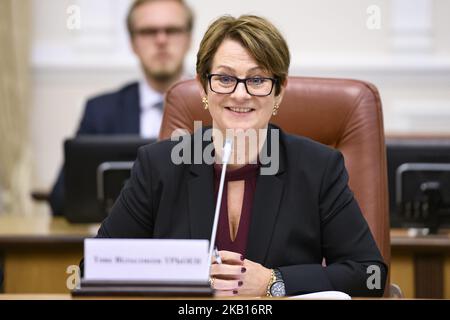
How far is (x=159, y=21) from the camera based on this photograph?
3750 mm

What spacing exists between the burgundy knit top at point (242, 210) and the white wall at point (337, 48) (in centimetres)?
260

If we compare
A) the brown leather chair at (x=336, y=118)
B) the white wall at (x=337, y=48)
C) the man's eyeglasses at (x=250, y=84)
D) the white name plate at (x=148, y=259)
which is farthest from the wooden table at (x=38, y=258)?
the white wall at (x=337, y=48)

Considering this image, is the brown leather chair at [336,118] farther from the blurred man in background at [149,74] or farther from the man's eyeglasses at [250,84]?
the blurred man in background at [149,74]

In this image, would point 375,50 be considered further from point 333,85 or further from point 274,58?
point 274,58

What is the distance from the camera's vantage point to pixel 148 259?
1.47 meters

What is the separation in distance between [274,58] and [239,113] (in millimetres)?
149

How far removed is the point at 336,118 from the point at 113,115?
65.9 inches

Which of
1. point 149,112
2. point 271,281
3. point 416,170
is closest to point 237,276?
point 271,281

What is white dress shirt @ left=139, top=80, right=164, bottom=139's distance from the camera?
3723 millimetres

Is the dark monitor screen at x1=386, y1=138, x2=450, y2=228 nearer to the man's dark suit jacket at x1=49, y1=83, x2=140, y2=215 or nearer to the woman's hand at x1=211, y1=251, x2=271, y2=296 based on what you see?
the woman's hand at x1=211, y1=251, x2=271, y2=296

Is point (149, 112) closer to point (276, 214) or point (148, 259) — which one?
point (276, 214)

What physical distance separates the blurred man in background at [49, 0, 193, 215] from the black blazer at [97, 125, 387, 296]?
5.53 feet

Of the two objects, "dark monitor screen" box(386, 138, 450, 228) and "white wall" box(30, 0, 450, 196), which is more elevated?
"white wall" box(30, 0, 450, 196)

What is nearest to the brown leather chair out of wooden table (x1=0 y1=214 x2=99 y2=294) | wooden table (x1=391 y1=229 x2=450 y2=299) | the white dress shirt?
wooden table (x1=391 y1=229 x2=450 y2=299)
